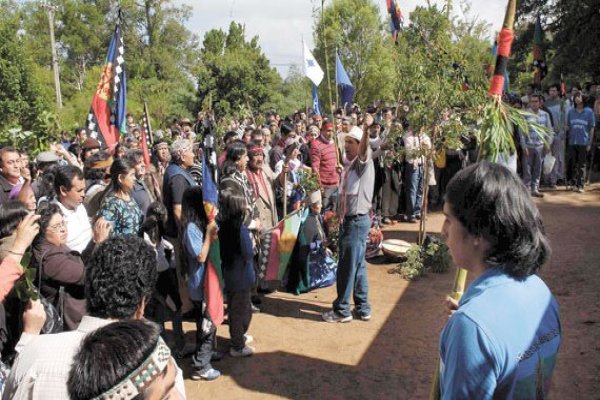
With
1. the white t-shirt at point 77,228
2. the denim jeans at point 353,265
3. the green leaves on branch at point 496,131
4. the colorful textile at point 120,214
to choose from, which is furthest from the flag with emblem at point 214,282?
the green leaves on branch at point 496,131

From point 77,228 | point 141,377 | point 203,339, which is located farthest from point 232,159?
point 141,377

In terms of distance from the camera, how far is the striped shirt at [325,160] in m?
8.30

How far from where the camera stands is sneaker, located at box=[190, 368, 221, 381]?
4.38m

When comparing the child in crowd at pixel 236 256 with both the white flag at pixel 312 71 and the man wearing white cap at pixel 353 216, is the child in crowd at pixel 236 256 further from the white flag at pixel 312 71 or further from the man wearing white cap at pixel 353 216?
the white flag at pixel 312 71

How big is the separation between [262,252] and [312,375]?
6.46 ft

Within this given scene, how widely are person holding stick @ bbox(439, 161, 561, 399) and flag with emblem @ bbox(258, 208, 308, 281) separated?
4542 millimetres

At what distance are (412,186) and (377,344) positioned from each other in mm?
4783

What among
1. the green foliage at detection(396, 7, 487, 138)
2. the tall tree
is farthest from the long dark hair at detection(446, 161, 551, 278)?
the tall tree

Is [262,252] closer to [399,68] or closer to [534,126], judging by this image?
[399,68]

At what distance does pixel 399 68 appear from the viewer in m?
7.02

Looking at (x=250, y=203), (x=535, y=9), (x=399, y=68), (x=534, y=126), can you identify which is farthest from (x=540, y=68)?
(x=534, y=126)

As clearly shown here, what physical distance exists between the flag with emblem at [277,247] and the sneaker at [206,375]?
1824 mm

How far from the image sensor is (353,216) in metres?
5.24

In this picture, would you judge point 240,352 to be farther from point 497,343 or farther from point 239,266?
point 497,343
